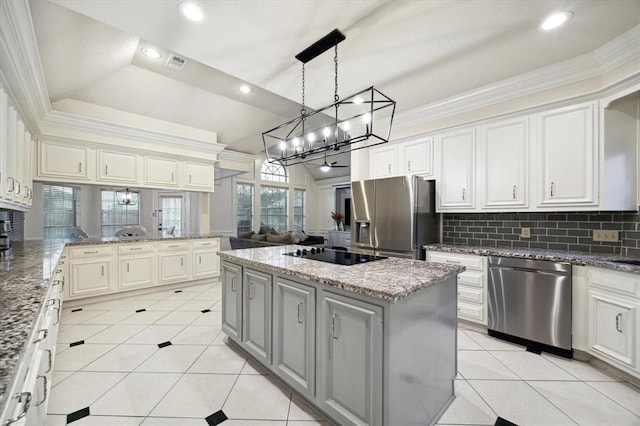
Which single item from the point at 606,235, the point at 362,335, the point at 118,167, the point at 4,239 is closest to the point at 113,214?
the point at 118,167

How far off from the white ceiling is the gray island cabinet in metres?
1.76

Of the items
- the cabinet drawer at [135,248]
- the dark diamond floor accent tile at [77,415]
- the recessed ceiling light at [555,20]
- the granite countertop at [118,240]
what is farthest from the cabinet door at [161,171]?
the recessed ceiling light at [555,20]

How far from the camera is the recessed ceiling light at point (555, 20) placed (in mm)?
1877

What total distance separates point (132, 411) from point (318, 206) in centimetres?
842

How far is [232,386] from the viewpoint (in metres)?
1.96

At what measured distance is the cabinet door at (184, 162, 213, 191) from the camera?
466 cm

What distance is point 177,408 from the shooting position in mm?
1727

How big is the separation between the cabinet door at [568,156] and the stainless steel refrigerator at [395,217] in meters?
1.10

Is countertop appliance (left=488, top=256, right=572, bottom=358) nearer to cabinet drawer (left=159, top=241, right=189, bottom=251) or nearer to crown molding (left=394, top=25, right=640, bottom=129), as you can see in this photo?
crown molding (left=394, top=25, right=640, bottom=129)

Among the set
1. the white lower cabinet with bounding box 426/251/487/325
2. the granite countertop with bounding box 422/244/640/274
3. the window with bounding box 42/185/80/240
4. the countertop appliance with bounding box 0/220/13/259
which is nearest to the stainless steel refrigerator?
the granite countertop with bounding box 422/244/640/274

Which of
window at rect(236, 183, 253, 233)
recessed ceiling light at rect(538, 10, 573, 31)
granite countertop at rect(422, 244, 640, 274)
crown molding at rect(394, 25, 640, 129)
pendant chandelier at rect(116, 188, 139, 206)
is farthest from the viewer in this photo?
window at rect(236, 183, 253, 233)

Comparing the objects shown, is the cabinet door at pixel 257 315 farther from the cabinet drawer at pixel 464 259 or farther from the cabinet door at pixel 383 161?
the cabinet door at pixel 383 161

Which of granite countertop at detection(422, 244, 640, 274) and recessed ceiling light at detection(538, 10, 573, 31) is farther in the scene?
granite countertop at detection(422, 244, 640, 274)

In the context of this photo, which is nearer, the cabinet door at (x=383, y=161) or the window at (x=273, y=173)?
the cabinet door at (x=383, y=161)
